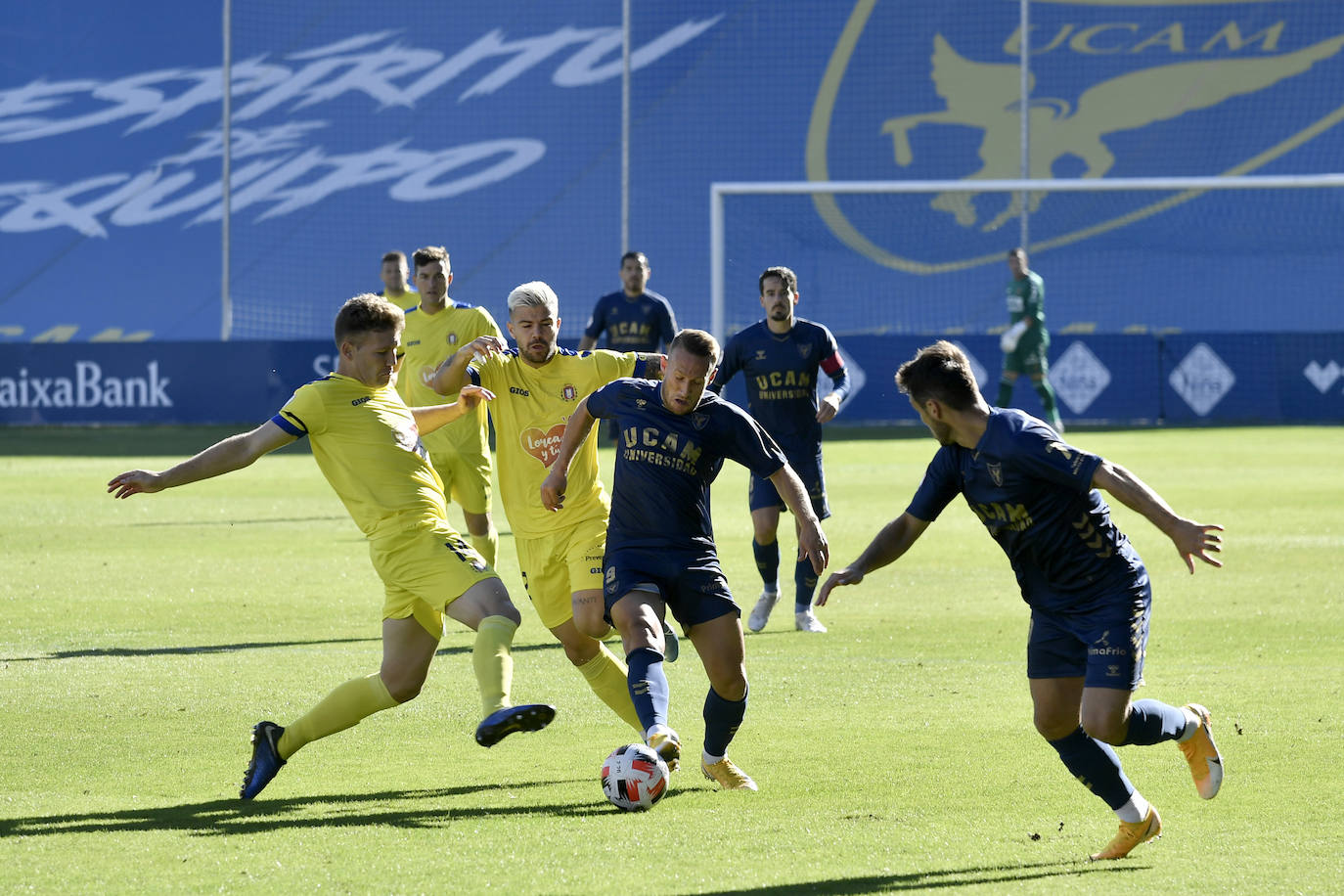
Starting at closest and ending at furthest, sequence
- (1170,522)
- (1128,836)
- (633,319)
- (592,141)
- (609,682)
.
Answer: (1170,522), (1128,836), (609,682), (633,319), (592,141)

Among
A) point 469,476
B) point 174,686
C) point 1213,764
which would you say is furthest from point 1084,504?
point 469,476

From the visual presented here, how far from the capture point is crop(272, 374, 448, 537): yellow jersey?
6.41 meters

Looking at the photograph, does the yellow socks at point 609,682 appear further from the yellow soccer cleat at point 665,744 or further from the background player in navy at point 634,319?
the background player in navy at point 634,319

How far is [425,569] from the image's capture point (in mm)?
6293

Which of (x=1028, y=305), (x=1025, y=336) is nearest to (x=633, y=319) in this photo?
(x=1028, y=305)

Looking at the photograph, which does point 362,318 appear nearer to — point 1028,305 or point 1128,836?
point 1128,836

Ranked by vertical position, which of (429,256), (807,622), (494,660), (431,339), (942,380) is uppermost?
(429,256)

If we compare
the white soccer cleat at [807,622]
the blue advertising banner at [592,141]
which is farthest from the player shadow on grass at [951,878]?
the blue advertising banner at [592,141]

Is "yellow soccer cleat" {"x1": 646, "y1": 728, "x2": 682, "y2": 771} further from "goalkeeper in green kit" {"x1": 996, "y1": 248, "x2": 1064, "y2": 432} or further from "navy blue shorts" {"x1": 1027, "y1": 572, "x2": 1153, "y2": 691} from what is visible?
"goalkeeper in green kit" {"x1": 996, "y1": 248, "x2": 1064, "y2": 432}

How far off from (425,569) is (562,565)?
0.87 meters

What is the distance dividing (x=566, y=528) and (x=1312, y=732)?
3.34 metres

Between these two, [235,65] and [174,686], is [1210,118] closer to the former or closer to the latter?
[235,65]

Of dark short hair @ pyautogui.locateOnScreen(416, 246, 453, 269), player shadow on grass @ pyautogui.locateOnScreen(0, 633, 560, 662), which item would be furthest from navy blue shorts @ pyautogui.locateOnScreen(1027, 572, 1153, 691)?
dark short hair @ pyautogui.locateOnScreen(416, 246, 453, 269)

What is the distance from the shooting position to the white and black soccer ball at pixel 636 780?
18.3 ft
